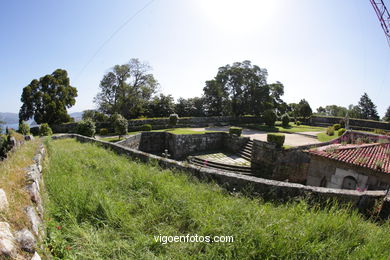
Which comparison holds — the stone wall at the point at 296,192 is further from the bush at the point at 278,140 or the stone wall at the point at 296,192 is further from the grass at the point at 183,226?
the bush at the point at 278,140

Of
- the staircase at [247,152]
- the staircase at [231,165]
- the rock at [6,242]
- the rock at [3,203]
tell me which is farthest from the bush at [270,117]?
the rock at [6,242]

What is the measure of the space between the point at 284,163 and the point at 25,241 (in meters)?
13.9

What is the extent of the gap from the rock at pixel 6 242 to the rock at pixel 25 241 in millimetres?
62

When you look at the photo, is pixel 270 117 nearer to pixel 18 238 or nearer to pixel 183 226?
pixel 183 226

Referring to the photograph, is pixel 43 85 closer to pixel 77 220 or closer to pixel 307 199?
pixel 77 220

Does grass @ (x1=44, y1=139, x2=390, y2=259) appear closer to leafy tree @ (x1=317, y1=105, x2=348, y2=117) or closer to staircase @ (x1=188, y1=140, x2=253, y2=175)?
staircase @ (x1=188, y1=140, x2=253, y2=175)

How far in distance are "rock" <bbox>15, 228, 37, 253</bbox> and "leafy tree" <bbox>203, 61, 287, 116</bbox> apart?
101ft

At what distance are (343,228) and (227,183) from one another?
2103mm

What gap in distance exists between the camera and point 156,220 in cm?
282

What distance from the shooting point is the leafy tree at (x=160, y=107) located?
29500 millimetres

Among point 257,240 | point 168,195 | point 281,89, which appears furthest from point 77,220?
point 281,89

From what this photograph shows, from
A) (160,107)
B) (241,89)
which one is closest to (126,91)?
(160,107)

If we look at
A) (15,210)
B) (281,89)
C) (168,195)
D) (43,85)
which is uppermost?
(281,89)

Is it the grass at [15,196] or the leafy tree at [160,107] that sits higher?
the leafy tree at [160,107]
